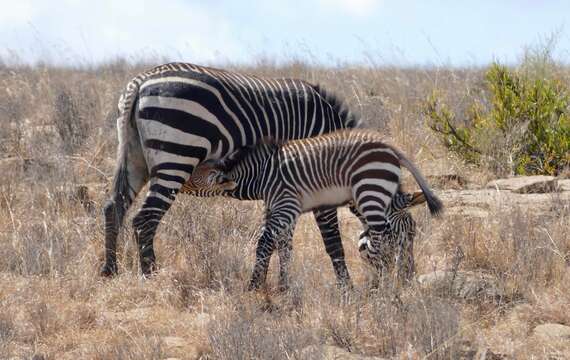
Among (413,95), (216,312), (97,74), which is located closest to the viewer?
(216,312)

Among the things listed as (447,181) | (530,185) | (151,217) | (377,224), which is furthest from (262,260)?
(447,181)

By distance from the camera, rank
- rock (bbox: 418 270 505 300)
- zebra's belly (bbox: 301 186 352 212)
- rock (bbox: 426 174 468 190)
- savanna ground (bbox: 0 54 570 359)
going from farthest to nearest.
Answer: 1. rock (bbox: 426 174 468 190)
2. zebra's belly (bbox: 301 186 352 212)
3. rock (bbox: 418 270 505 300)
4. savanna ground (bbox: 0 54 570 359)

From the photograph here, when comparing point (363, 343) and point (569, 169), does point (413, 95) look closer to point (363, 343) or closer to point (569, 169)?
point (569, 169)

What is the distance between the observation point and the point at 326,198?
717cm

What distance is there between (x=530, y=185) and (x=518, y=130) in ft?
4.88

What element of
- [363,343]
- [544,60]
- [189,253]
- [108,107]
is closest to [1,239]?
[189,253]

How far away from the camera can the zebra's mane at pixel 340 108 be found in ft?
26.5

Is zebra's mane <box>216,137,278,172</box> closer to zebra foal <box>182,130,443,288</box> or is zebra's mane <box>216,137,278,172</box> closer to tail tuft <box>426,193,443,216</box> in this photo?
zebra foal <box>182,130,443,288</box>

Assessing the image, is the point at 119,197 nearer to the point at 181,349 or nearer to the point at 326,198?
the point at 326,198

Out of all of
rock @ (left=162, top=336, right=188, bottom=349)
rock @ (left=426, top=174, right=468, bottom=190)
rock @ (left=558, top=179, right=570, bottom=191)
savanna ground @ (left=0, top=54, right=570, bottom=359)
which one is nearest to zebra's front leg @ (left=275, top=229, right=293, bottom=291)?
savanna ground @ (left=0, top=54, right=570, bottom=359)

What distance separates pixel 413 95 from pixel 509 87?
3806mm

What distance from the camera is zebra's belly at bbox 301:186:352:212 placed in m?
7.12

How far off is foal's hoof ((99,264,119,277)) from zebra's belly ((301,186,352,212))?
1.65 m

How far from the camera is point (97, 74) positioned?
23.3 m
